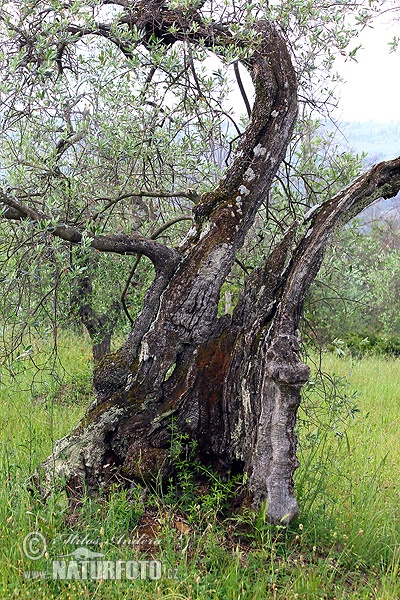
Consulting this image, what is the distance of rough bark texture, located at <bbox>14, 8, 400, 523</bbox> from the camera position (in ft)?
13.6

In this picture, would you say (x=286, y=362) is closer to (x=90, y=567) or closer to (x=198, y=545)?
(x=198, y=545)

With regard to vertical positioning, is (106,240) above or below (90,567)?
above

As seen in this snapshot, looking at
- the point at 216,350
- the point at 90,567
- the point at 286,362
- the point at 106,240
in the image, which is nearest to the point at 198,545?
the point at 90,567

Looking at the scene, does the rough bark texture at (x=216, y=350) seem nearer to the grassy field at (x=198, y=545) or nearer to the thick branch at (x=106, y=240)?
the thick branch at (x=106, y=240)

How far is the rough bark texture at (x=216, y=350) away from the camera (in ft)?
13.6

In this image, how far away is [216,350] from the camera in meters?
4.58

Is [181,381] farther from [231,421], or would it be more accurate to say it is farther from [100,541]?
[100,541]

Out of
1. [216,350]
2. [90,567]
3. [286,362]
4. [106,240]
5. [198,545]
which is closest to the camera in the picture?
[90,567]

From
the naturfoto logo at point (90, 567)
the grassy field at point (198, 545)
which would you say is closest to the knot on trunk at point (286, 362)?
the grassy field at point (198, 545)

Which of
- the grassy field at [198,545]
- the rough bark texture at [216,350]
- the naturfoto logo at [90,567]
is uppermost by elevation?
the rough bark texture at [216,350]

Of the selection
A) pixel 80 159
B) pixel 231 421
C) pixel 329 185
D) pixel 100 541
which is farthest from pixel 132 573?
pixel 329 185

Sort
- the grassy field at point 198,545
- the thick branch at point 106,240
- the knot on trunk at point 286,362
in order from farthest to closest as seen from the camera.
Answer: the thick branch at point 106,240 < the knot on trunk at point 286,362 < the grassy field at point 198,545

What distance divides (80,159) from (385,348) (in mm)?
13401

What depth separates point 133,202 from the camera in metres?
6.32
